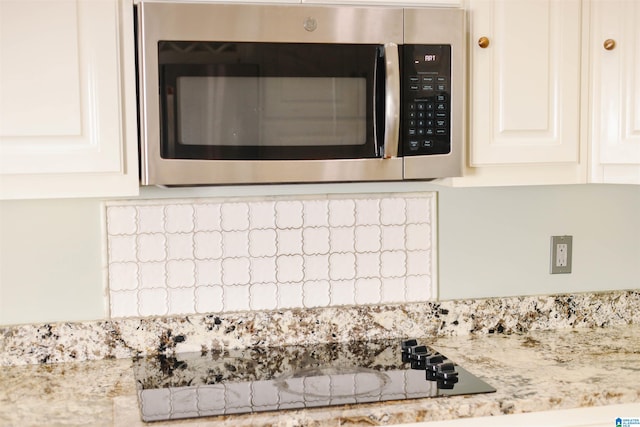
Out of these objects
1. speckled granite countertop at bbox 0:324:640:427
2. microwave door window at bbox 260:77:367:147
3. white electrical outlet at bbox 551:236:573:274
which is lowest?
speckled granite countertop at bbox 0:324:640:427

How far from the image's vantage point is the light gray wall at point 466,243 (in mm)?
2152

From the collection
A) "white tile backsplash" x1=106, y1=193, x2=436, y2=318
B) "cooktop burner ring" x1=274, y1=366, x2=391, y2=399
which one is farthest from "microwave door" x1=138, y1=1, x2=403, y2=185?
"cooktop burner ring" x1=274, y1=366, x2=391, y2=399

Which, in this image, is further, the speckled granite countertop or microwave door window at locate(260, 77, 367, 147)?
microwave door window at locate(260, 77, 367, 147)

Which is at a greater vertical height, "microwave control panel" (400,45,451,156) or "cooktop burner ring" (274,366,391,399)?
"microwave control panel" (400,45,451,156)

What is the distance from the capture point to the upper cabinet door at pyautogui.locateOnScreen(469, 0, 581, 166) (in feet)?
6.63

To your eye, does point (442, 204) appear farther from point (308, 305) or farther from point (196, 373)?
point (196, 373)

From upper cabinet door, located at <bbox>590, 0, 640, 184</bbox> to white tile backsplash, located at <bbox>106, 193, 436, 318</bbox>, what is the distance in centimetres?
50

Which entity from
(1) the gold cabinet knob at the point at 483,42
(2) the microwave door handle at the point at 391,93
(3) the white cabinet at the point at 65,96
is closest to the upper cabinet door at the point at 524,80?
(1) the gold cabinet knob at the point at 483,42

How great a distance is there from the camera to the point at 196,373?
2051 millimetres

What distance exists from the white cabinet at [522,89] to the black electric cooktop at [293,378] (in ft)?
1.60

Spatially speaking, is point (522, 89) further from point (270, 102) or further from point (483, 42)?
point (270, 102)

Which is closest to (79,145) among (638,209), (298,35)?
(298,35)

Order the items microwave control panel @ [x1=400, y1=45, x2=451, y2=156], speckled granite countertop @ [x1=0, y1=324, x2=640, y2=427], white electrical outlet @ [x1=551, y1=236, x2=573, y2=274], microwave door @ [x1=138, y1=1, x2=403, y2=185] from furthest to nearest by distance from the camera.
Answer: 1. white electrical outlet @ [x1=551, y1=236, x2=573, y2=274]
2. microwave control panel @ [x1=400, y1=45, x2=451, y2=156]
3. microwave door @ [x1=138, y1=1, x2=403, y2=185]
4. speckled granite countertop @ [x1=0, y1=324, x2=640, y2=427]

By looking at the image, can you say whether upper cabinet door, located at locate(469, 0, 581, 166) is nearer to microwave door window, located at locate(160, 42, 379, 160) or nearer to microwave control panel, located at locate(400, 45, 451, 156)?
microwave control panel, located at locate(400, 45, 451, 156)
